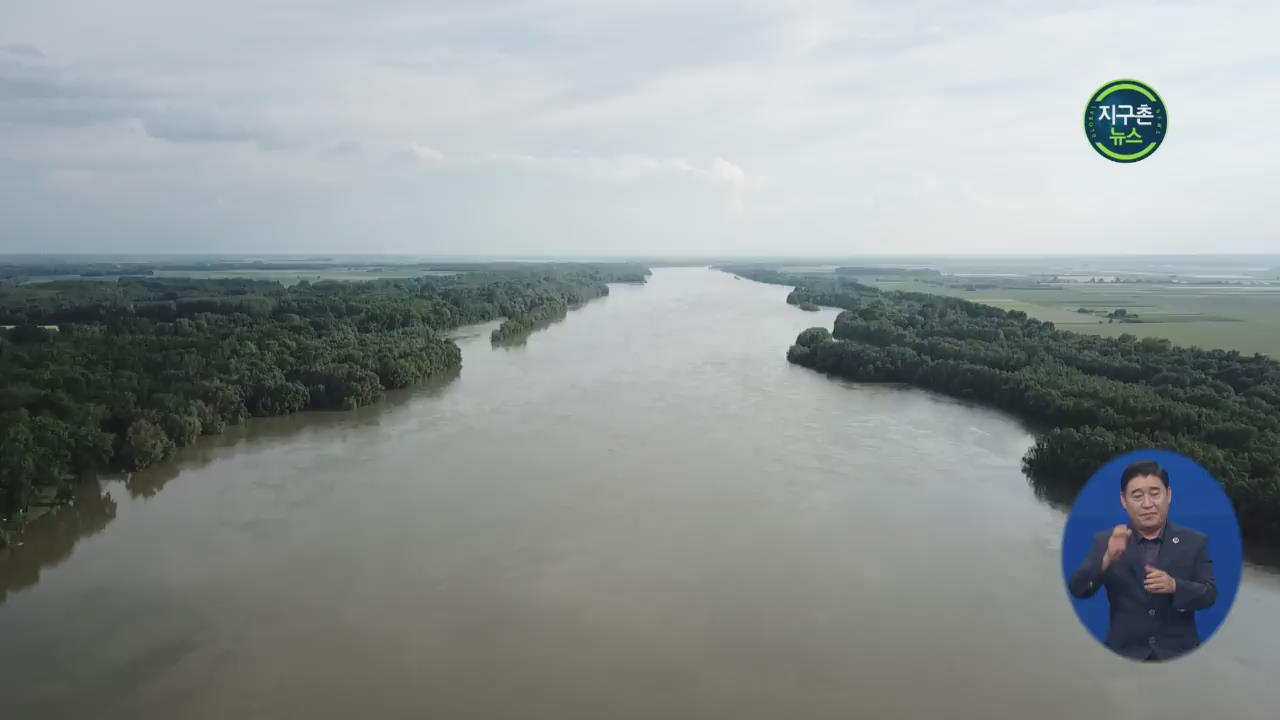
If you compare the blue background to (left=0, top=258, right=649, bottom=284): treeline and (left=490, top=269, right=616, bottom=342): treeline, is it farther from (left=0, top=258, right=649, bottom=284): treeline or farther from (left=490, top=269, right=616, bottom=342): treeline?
(left=0, top=258, right=649, bottom=284): treeline

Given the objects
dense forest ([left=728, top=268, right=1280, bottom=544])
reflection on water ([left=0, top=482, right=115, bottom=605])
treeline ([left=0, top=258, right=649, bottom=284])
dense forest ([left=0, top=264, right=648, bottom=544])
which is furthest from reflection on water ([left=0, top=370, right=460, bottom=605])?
treeline ([left=0, top=258, right=649, bottom=284])

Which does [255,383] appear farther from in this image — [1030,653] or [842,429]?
[1030,653]

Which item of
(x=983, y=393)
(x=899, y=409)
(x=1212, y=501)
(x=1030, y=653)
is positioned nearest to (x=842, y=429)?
(x=899, y=409)

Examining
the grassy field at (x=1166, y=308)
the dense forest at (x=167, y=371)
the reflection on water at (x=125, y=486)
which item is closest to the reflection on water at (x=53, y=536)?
the reflection on water at (x=125, y=486)

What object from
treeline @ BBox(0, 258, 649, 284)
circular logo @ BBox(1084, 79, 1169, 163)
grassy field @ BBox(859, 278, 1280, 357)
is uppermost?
circular logo @ BBox(1084, 79, 1169, 163)

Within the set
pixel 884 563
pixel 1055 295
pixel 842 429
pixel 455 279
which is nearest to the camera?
pixel 884 563

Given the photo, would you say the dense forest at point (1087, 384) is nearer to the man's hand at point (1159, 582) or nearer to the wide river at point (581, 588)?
the wide river at point (581, 588)
